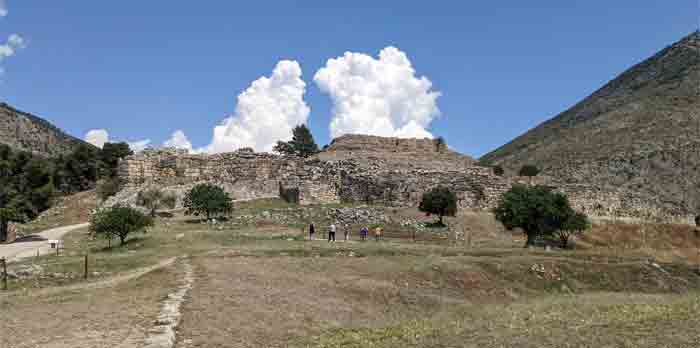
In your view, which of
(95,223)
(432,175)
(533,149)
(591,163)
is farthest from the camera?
(533,149)

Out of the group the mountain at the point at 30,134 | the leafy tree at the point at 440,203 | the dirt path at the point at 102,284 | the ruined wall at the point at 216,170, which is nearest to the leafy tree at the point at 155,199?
the ruined wall at the point at 216,170

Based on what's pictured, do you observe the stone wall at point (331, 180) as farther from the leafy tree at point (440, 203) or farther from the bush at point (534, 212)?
the bush at point (534, 212)

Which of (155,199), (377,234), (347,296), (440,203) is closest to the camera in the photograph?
(347,296)

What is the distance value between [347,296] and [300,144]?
50.6 meters

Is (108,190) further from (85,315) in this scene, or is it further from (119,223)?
(85,315)

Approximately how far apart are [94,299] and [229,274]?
4337 millimetres

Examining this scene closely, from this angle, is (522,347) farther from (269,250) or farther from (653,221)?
(653,221)

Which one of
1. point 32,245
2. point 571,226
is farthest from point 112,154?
point 571,226

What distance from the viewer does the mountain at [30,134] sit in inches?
3243

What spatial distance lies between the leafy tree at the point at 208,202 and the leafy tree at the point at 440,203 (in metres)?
12.8

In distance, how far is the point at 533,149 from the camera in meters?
93.9

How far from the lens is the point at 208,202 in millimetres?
32000

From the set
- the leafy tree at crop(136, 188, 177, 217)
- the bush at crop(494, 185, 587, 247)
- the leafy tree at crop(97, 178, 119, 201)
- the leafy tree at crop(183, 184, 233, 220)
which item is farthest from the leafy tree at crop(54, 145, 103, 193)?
the bush at crop(494, 185, 587, 247)

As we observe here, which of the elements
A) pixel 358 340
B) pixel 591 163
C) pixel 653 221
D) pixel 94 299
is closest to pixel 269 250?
pixel 94 299
